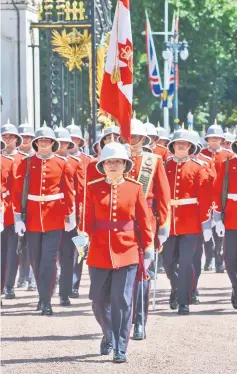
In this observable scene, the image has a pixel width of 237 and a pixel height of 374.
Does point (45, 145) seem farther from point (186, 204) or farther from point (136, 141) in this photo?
point (136, 141)

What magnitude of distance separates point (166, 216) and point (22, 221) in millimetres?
2377

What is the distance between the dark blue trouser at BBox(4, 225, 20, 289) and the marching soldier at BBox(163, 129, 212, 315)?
1985mm

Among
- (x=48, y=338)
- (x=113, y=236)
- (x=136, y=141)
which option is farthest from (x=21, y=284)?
(x=113, y=236)

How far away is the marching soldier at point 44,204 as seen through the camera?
1421 cm

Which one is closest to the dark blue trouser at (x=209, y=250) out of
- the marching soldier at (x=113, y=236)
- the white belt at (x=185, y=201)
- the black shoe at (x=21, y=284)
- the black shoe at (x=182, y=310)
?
the black shoe at (x=21, y=284)

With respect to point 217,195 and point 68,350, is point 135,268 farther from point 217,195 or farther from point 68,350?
point 217,195

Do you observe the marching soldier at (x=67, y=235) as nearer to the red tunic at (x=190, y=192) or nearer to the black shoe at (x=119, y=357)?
the red tunic at (x=190, y=192)

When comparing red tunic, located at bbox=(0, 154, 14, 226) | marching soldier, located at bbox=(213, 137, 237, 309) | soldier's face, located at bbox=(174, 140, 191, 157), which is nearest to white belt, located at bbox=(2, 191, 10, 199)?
red tunic, located at bbox=(0, 154, 14, 226)

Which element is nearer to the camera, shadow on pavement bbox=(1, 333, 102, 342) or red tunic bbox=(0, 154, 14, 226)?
shadow on pavement bbox=(1, 333, 102, 342)

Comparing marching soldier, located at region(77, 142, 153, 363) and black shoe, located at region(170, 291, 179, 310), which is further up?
marching soldier, located at region(77, 142, 153, 363)

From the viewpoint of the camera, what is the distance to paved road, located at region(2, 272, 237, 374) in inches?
416

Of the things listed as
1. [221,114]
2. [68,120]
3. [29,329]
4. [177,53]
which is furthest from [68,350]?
[221,114]

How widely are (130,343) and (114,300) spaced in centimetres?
89

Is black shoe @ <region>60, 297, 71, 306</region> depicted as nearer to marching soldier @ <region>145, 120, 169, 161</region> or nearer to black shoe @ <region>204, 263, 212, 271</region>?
marching soldier @ <region>145, 120, 169, 161</region>
